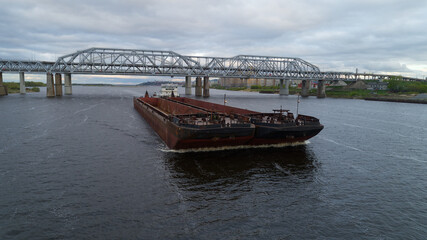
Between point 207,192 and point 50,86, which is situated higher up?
point 50,86

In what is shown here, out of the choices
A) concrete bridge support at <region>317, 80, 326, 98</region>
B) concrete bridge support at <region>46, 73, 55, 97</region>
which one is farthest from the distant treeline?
concrete bridge support at <region>46, 73, 55, 97</region>

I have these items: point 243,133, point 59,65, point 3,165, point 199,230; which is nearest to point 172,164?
point 243,133

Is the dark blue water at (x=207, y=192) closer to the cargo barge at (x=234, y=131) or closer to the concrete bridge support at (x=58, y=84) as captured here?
the cargo barge at (x=234, y=131)

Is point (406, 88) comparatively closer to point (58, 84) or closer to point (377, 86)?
point (377, 86)

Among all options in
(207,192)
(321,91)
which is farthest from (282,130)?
(321,91)

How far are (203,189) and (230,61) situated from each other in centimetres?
14204

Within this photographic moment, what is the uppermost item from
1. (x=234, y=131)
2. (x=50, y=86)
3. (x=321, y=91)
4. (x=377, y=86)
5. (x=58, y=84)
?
(x=377, y=86)

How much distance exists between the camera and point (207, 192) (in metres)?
15.3

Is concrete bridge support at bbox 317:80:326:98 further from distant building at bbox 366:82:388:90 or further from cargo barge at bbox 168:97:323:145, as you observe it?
cargo barge at bbox 168:97:323:145

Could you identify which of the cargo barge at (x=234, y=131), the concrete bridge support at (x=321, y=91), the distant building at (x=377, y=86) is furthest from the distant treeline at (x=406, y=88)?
the cargo barge at (x=234, y=131)

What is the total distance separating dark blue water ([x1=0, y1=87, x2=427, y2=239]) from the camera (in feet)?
38.2

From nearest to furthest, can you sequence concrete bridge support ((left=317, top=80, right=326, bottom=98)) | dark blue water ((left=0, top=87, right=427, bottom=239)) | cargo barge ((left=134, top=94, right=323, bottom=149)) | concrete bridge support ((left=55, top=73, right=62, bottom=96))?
1. dark blue water ((left=0, top=87, right=427, bottom=239))
2. cargo barge ((left=134, top=94, right=323, bottom=149))
3. concrete bridge support ((left=55, top=73, right=62, bottom=96))
4. concrete bridge support ((left=317, top=80, right=326, bottom=98))

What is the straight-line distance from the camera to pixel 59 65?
122188 millimetres

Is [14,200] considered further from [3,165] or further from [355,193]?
[355,193]
